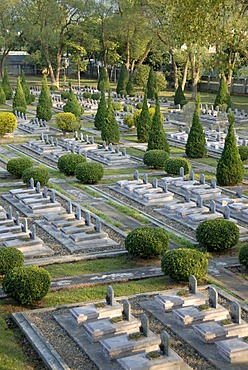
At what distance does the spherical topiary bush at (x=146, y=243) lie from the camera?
14.6 meters

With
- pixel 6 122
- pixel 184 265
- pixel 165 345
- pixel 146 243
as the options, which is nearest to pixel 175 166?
pixel 146 243

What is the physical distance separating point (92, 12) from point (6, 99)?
18.2 meters

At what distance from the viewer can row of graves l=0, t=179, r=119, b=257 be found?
15.9 meters

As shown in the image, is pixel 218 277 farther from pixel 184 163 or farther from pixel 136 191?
pixel 184 163

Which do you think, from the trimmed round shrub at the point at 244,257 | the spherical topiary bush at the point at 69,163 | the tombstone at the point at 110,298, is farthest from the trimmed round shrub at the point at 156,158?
the tombstone at the point at 110,298

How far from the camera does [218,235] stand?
1516cm

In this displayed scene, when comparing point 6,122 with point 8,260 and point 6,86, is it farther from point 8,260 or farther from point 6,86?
point 8,260

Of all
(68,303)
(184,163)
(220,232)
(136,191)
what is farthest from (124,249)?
(184,163)

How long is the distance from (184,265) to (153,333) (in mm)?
2615

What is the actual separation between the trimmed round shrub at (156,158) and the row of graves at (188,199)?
7.45ft

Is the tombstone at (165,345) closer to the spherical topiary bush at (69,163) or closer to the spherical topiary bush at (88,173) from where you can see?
the spherical topiary bush at (88,173)

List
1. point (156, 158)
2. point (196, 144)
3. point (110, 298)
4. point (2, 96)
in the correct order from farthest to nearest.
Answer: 1. point (2, 96)
2. point (196, 144)
3. point (156, 158)
4. point (110, 298)

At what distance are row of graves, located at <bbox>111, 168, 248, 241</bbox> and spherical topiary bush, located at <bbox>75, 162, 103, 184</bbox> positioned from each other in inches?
35.3

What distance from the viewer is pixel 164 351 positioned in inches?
383
